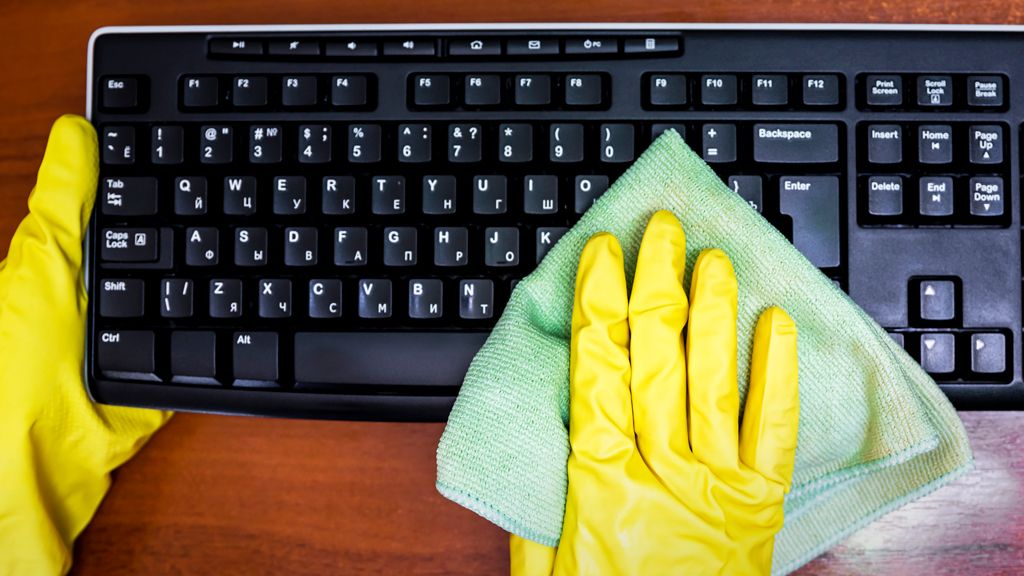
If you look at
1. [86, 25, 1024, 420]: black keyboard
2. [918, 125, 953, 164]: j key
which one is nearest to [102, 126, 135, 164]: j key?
[86, 25, 1024, 420]: black keyboard

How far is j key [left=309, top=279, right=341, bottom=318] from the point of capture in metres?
0.50

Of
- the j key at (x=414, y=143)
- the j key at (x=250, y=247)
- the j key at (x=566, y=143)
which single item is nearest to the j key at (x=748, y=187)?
the j key at (x=566, y=143)

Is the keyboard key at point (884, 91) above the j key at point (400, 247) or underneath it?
above

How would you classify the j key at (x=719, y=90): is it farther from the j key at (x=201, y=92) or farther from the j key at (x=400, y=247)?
the j key at (x=201, y=92)

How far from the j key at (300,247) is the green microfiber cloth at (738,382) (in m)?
0.14

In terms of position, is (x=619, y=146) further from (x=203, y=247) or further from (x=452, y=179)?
(x=203, y=247)

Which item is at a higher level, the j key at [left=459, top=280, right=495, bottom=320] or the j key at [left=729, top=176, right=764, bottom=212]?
the j key at [left=729, top=176, right=764, bottom=212]

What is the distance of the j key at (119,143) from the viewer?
509 mm

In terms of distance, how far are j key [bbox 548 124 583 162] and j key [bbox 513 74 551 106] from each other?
0.07 ft

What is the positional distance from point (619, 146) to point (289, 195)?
0.77 ft

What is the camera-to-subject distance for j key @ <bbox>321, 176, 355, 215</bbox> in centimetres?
50

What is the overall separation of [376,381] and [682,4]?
37cm

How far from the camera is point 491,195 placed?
1.63 ft

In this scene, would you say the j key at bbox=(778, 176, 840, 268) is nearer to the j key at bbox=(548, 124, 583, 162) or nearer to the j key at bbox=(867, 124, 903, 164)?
the j key at bbox=(867, 124, 903, 164)
